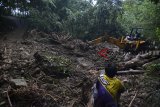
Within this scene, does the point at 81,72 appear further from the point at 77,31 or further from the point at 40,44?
the point at 77,31

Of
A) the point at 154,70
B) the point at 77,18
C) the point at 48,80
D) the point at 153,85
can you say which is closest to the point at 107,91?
the point at 153,85

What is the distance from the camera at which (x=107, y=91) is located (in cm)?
551

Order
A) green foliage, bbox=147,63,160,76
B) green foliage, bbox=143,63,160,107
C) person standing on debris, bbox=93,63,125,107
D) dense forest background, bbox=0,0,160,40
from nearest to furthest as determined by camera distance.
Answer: person standing on debris, bbox=93,63,125,107 → green foliage, bbox=143,63,160,107 → green foliage, bbox=147,63,160,76 → dense forest background, bbox=0,0,160,40

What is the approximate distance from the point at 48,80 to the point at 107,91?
173 inches

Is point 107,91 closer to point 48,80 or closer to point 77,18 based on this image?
point 48,80

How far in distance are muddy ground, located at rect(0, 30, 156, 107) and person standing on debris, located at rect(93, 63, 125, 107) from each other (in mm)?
2392

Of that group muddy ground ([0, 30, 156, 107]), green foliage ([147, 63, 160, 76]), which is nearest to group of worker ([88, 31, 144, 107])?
muddy ground ([0, 30, 156, 107])

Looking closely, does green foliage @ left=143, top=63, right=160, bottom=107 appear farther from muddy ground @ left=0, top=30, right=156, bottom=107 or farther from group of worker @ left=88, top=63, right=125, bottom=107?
group of worker @ left=88, top=63, right=125, bottom=107

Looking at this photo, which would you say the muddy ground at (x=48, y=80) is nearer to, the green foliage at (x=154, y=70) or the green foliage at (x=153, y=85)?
the green foliage at (x=153, y=85)

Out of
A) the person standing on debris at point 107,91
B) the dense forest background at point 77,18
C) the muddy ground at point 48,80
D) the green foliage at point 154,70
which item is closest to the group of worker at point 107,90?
the person standing on debris at point 107,91

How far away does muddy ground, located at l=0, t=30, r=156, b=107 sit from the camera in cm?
777

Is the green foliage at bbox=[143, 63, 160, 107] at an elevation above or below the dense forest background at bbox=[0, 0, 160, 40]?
below

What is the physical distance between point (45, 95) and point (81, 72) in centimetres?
338

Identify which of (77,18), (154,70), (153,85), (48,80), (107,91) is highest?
(77,18)
